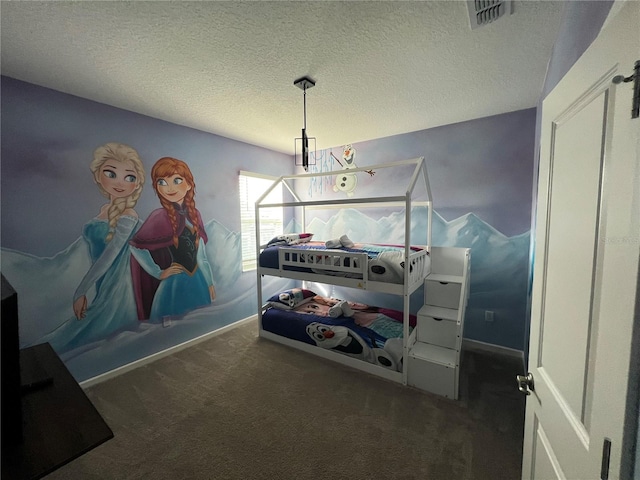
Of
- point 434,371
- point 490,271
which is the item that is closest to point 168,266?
point 434,371

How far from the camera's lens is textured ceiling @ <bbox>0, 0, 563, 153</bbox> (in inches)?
50.6

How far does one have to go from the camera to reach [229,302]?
11.2ft

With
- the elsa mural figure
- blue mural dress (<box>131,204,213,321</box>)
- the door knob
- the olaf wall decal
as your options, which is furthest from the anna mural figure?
the door knob

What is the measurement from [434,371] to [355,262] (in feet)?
3.58

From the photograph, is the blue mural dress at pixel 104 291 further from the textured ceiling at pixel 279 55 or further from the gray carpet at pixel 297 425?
the textured ceiling at pixel 279 55

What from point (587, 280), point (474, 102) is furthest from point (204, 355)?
point (474, 102)

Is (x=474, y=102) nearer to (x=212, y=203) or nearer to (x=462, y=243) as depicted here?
(x=462, y=243)

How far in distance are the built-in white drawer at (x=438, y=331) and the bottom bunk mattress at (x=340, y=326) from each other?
6.7 inches

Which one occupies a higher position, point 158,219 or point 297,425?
point 158,219

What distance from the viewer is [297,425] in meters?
1.81

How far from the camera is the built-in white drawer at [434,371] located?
2018 millimetres

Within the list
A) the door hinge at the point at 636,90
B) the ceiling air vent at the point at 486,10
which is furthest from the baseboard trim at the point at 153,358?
the ceiling air vent at the point at 486,10

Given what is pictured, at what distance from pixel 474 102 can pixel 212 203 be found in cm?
299

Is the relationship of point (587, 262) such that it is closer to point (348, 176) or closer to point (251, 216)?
point (348, 176)
